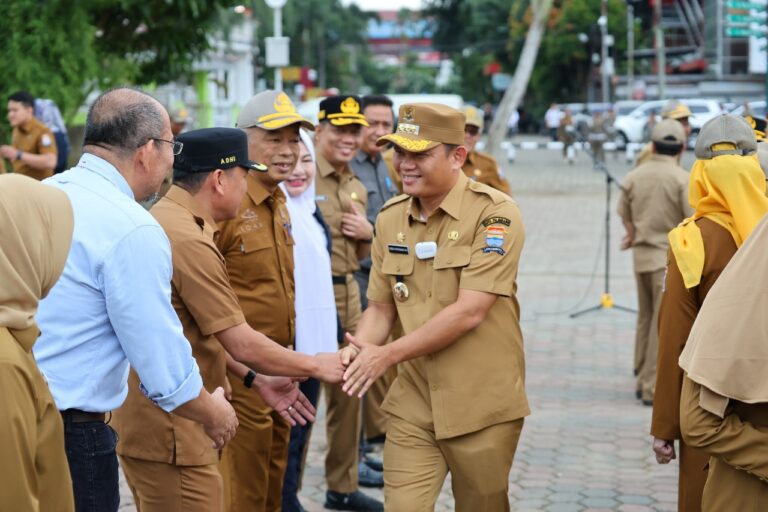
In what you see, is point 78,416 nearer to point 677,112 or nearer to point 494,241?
point 494,241

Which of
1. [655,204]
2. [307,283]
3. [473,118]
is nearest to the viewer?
[307,283]

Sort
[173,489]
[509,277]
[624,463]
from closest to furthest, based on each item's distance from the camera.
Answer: [173,489] → [509,277] → [624,463]

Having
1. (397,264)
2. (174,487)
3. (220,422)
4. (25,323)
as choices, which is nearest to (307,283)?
(397,264)

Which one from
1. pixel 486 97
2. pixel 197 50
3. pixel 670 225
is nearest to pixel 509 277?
pixel 670 225

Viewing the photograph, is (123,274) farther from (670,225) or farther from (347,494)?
(670,225)

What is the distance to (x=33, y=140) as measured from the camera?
1266 centimetres

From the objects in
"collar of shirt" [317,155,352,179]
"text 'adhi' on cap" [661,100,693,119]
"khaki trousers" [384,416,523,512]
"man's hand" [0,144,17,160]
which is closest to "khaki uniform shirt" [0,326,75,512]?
"khaki trousers" [384,416,523,512]

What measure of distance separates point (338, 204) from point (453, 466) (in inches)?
105

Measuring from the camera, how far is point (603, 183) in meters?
30.2

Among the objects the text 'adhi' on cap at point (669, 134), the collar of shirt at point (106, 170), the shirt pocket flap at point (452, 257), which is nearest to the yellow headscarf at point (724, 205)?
the shirt pocket flap at point (452, 257)

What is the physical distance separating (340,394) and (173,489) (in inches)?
104

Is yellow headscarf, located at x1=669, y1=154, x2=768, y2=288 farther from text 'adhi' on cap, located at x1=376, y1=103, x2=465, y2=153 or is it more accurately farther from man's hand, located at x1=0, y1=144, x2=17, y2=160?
man's hand, located at x1=0, y1=144, x2=17, y2=160

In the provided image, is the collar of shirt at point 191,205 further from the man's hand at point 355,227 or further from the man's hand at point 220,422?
the man's hand at point 355,227

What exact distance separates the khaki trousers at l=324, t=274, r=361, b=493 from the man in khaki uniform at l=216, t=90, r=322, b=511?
3.45 ft
